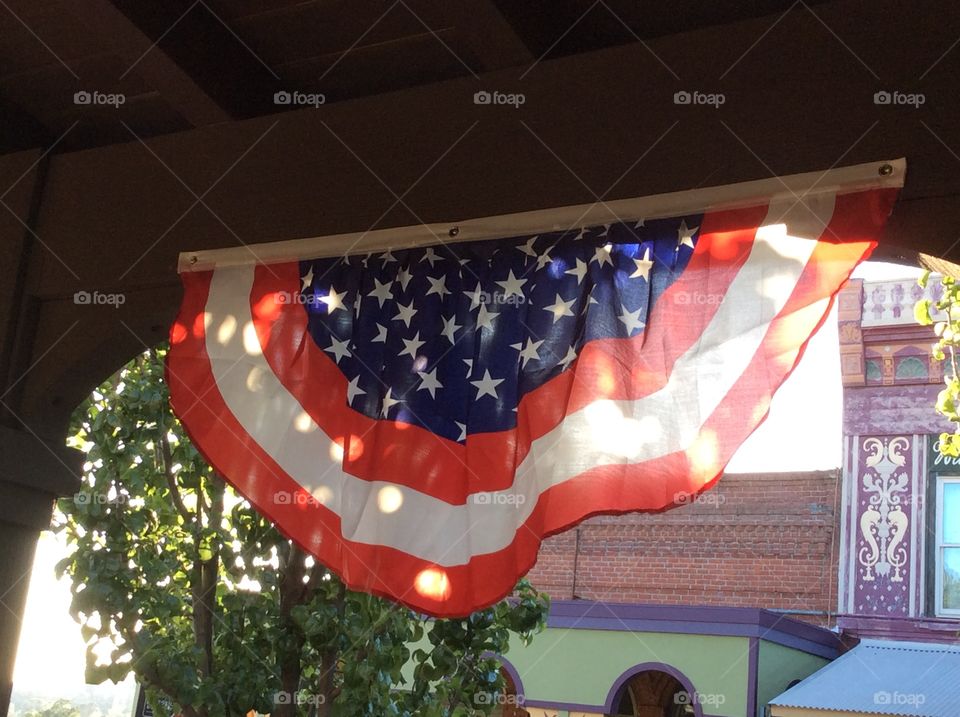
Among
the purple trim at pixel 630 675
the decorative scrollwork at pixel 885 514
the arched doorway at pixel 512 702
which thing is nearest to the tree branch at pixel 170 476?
the arched doorway at pixel 512 702

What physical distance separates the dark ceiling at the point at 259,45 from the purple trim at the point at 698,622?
9094mm

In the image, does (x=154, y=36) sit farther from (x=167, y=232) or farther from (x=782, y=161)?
(x=782, y=161)

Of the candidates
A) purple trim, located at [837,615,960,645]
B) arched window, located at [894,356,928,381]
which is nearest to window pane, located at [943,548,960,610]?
purple trim, located at [837,615,960,645]

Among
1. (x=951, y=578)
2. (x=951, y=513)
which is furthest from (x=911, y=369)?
(x=951, y=578)

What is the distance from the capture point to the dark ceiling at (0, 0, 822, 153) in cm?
270

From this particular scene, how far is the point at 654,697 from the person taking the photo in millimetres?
12883

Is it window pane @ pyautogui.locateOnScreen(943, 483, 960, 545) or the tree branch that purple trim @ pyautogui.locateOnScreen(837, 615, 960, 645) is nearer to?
window pane @ pyautogui.locateOnScreen(943, 483, 960, 545)

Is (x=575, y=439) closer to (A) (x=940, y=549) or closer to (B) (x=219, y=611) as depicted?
(B) (x=219, y=611)

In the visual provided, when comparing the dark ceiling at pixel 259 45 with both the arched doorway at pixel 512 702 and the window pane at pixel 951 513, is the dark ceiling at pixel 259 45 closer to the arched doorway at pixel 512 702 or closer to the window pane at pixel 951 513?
the arched doorway at pixel 512 702

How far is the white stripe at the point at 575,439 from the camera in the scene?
2494mm

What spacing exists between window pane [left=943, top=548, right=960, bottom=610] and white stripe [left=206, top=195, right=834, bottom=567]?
10.5 m

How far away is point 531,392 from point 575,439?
187 millimetres

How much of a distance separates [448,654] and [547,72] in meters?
3.12

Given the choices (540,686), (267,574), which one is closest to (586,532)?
(540,686)
